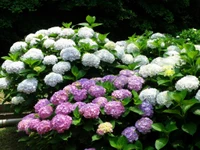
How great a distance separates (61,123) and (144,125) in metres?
0.59

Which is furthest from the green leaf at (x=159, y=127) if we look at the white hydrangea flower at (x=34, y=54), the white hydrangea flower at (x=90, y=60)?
the white hydrangea flower at (x=34, y=54)

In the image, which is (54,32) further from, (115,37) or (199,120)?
(115,37)

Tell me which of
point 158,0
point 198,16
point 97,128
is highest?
point 97,128

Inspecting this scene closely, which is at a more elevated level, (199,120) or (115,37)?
(199,120)

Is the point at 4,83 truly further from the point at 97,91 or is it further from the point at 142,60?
the point at 142,60

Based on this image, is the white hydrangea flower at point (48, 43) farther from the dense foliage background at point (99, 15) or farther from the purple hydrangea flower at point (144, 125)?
the dense foliage background at point (99, 15)

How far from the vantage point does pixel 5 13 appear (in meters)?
7.03

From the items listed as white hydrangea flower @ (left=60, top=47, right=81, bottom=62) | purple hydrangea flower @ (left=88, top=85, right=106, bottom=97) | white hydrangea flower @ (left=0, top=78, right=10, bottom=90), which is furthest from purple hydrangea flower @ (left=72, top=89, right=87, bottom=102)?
white hydrangea flower @ (left=0, top=78, right=10, bottom=90)

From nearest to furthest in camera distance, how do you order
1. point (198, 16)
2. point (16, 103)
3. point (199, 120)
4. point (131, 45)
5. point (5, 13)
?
1. point (199, 120)
2. point (16, 103)
3. point (131, 45)
4. point (5, 13)
5. point (198, 16)

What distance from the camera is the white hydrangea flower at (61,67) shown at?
3.66 metres

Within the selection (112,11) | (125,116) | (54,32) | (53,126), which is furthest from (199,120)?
(112,11)

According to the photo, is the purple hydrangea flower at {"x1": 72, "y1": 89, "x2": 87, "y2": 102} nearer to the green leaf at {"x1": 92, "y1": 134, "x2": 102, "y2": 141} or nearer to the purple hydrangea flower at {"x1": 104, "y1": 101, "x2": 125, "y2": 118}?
A: the purple hydrangea flower at {"x1": 104, "y1": 101, "x2": 125, "y2": 118}

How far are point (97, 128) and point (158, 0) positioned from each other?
17.5 ft

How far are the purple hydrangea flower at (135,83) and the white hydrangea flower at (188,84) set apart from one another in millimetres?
370
